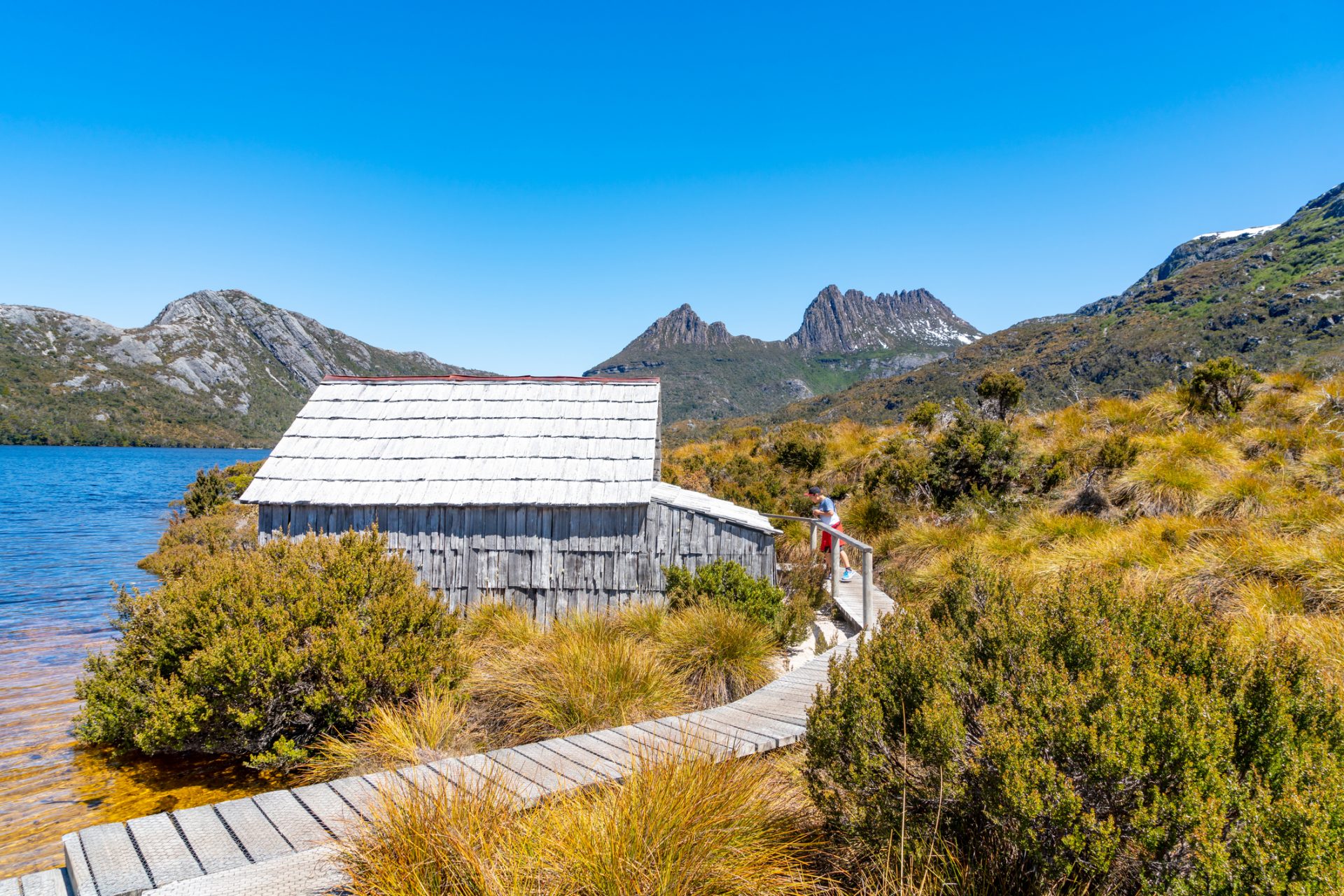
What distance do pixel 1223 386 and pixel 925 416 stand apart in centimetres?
689

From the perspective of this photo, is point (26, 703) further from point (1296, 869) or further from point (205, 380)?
point (205, 380)

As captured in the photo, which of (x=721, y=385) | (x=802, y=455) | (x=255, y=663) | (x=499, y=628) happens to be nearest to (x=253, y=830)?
(x=255, y=663)

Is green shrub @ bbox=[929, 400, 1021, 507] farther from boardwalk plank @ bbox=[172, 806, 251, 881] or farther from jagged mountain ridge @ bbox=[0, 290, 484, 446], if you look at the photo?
jagged mountain ridge @ bbox=[0, 290, 484, 446]

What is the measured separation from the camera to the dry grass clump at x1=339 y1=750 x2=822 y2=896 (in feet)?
10.1

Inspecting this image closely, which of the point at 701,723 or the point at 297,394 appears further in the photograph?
the point at 297,394

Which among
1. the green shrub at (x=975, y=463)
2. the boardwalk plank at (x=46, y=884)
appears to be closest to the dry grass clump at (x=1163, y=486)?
the green shrub at (x=975, y=463)

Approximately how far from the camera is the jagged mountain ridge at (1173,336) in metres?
53.2

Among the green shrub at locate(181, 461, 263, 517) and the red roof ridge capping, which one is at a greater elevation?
the red roof ridge capping

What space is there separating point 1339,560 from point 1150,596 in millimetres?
5113

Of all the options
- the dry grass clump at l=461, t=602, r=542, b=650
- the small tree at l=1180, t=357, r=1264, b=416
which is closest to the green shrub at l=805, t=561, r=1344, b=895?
the dry grass clump at l=461, t=602, r=542, b=650

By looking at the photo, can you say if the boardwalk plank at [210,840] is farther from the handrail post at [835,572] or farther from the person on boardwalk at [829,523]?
the person on boardwalk at [829,523]

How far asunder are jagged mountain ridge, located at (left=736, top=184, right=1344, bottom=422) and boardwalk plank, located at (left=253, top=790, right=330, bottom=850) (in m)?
38.8

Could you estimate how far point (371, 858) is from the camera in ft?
10.7

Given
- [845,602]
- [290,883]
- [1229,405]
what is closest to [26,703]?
[290,883]
